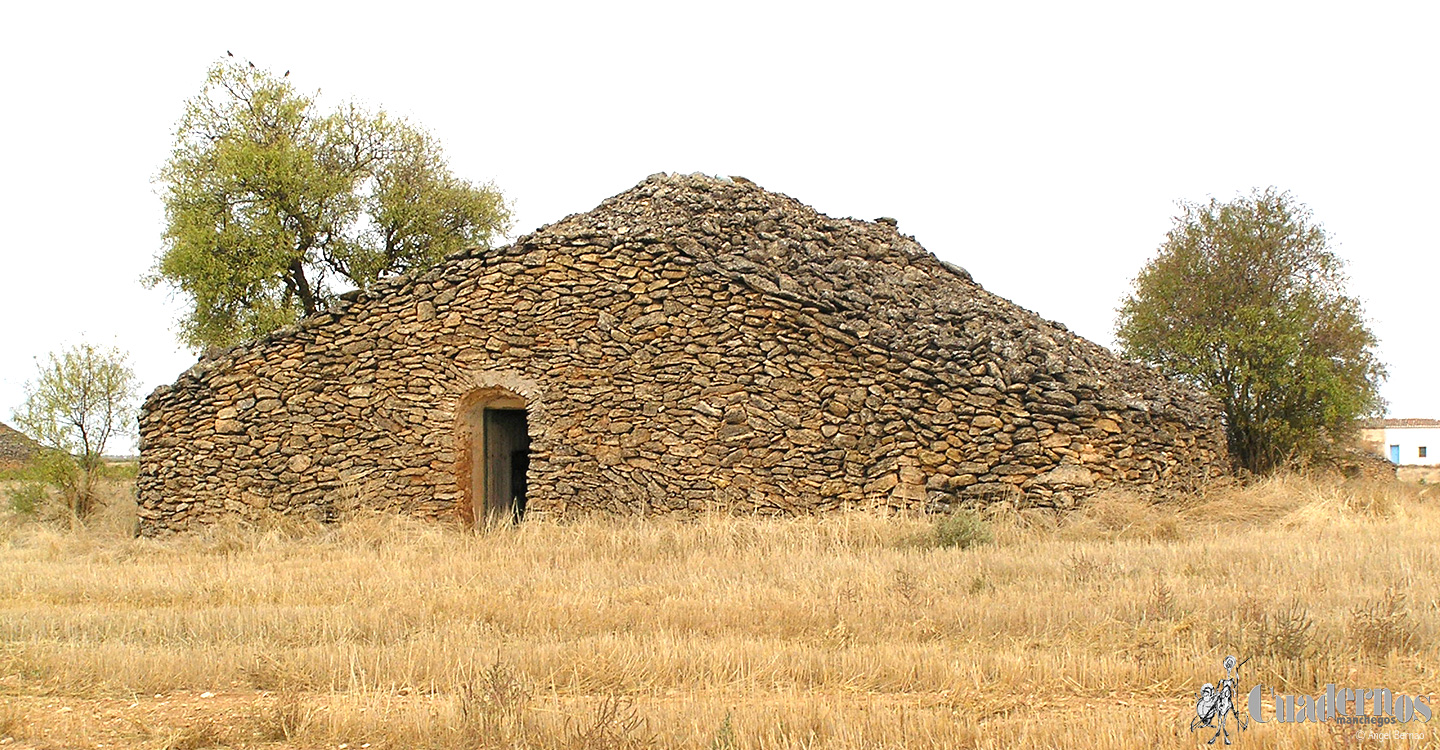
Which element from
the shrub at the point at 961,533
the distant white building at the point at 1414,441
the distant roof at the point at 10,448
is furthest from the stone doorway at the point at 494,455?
the distant white building at the point at 1414,441

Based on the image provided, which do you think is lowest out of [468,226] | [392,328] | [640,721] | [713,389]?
[640,721]

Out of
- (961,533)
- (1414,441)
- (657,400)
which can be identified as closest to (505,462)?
(657,400)

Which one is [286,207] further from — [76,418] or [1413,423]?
[1413,423]

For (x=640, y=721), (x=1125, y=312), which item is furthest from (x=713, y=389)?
(x=1125, y=312)

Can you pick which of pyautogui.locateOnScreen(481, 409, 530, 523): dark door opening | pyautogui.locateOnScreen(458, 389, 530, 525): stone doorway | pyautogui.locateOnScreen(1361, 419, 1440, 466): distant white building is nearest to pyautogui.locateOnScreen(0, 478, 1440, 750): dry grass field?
pyautogui.locateOnScreen(458, 389, 530, 525): stone doorway

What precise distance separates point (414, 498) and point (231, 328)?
959 cm

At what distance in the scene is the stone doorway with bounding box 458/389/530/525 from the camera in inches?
509

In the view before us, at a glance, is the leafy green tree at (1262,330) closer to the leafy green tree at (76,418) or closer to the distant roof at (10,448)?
the leafy green tree at (76,418)

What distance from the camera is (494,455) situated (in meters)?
13.6

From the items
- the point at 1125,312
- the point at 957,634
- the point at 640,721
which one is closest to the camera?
the point at 640,721

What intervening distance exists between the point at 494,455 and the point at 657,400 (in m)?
2.63

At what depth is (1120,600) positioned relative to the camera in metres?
6.28

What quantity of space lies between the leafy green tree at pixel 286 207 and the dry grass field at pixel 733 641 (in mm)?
11010

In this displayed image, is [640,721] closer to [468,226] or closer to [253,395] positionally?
[253,395]
